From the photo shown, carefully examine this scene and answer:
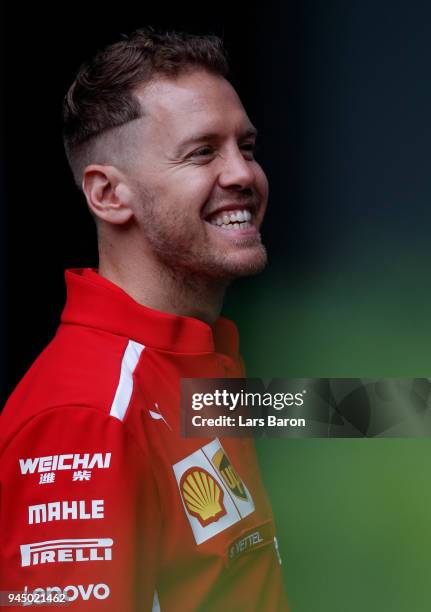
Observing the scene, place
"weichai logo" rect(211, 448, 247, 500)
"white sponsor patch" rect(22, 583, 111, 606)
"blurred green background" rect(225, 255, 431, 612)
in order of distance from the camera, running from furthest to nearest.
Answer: "blurred green background" rect(225, 255, 431, 612) → "weichai logo" rect(211, 448, 247, 500) → "white sponsor patch" rect(22, 583, 111, 606)

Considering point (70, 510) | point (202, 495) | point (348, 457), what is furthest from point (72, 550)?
point (348, 457)

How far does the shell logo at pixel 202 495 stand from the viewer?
984 millimetres

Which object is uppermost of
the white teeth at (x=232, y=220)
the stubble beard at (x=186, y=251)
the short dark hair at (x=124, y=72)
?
the short dark hair at (x=124, y=72)

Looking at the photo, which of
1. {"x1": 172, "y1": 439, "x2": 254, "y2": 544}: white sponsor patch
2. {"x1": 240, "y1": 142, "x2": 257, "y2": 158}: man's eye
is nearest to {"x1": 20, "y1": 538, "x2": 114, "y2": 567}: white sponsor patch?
{"x1": 172, "y1": 439, "x2": 254, "y2": 544}: white sponsor patch

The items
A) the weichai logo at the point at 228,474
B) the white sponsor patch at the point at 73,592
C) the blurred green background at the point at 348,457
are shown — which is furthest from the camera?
the blurred green background at the point at 348,457

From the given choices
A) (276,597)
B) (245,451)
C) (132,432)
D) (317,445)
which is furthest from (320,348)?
(132,432)

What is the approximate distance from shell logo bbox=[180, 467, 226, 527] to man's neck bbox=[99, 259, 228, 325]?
21 centimetres

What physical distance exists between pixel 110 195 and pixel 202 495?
37 cm

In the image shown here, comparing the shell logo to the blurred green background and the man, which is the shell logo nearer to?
the man

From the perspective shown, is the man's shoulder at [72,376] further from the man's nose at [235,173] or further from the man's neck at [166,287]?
the man's nose at [235,173]

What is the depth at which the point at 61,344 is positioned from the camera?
1.07 metres

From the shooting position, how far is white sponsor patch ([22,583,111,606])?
0.90m

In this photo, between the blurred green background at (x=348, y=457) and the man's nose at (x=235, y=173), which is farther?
the blurred green background at (x=348, y=457)

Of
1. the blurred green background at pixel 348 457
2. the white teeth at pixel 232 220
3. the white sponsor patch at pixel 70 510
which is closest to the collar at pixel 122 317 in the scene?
the white teeth at pixel 232 220
